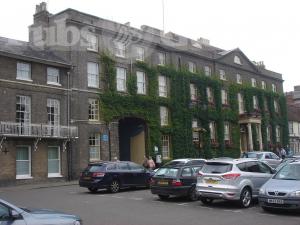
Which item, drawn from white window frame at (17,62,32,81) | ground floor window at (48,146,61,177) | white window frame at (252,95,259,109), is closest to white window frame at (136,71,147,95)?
ground floor window at (48,146,61,177)

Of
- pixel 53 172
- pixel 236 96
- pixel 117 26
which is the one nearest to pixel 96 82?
pixel 117 26

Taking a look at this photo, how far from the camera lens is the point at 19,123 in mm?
28328

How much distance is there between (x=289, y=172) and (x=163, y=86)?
26921 mm

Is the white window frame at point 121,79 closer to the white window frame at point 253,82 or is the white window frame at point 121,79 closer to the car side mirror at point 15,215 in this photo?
the white window frame at point 253,82

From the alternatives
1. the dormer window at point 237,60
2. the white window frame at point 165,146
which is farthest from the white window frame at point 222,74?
the white window frame at point 165,146

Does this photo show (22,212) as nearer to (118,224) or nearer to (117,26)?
(118,224)

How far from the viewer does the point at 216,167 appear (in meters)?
15.3

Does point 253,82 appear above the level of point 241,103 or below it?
above

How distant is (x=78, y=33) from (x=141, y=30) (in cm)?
746

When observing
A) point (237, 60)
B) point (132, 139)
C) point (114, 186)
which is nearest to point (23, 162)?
point (114, 186)

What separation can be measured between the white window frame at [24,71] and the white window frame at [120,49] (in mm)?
8886

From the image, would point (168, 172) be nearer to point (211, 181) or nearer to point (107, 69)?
point (211, 181)

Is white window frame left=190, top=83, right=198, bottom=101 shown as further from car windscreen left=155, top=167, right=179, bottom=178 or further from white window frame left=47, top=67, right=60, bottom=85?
car windscreen left=155, top=167, right=179, bottom=178

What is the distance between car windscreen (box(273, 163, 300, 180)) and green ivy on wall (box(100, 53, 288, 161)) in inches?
839
